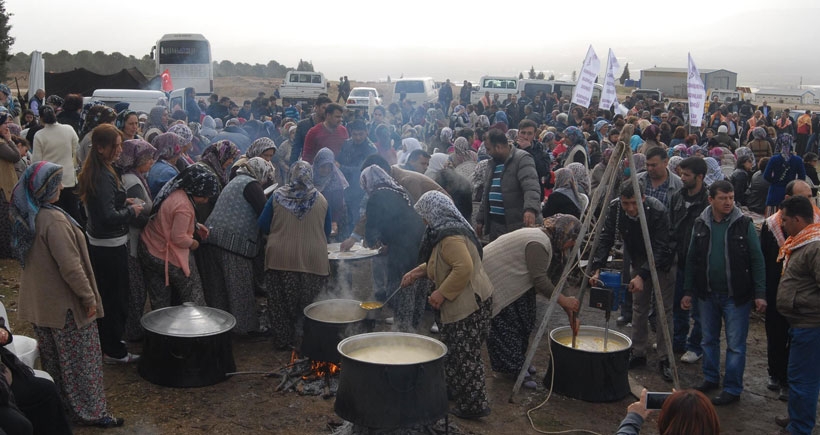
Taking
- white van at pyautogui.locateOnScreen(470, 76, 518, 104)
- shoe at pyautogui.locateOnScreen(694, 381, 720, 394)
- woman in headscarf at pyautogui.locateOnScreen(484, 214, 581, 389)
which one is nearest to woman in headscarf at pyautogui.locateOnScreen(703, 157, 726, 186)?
shoe at pyautogui.locateOnScreen(694, 381, 720, 394)

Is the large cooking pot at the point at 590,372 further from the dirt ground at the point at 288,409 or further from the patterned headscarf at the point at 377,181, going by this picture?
the patterned headscarf at the point at 377,181

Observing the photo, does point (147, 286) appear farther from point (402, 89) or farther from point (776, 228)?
point (402, 89)

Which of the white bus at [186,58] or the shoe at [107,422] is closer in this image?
the shoe at [107,422]

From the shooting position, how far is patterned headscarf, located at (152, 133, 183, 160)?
7.08m

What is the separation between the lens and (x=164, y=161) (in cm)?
712

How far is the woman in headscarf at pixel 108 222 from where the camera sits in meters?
5.56

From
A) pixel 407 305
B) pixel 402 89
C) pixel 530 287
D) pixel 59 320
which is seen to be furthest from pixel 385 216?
pixel 402 89

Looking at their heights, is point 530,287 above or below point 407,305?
above

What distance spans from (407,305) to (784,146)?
29.8ft

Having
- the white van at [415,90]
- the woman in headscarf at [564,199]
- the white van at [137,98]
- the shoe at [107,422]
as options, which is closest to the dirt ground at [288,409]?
the shoe at [107,422]

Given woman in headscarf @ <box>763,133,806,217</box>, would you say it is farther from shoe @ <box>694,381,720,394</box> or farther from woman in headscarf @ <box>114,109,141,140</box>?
woman in headscarf @ <box>114,109,141,140</box>

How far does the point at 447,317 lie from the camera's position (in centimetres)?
538

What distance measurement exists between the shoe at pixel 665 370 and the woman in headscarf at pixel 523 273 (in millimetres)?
1186

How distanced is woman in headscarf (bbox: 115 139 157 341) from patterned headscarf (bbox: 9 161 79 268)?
1.30 metres
